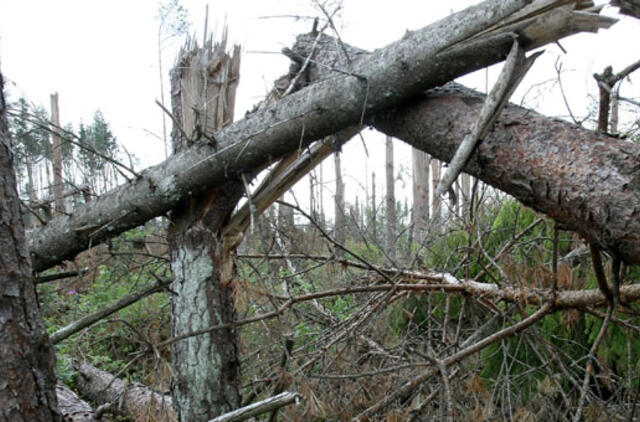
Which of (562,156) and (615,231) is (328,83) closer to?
(562,156)

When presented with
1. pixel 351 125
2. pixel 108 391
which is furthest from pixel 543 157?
pixel 108 391

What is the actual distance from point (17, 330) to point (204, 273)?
3.63 ft

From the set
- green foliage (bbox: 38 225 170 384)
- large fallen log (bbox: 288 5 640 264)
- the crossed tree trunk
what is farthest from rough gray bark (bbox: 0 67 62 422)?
green foliage (bbox: 38 225 170 384)

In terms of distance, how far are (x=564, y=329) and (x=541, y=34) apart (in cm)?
218

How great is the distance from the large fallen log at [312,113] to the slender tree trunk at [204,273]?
6.3 inches

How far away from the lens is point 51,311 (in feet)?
20.7

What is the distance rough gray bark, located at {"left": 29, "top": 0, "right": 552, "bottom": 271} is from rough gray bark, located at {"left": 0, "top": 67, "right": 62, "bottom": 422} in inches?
35.3

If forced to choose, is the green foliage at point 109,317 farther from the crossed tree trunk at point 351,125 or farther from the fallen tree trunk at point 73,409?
the crossed tree trunk at point 351,125

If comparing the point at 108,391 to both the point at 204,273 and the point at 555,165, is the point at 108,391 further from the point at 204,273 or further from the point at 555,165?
the point at 555,165

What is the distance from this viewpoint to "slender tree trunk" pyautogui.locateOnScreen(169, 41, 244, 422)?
210cm

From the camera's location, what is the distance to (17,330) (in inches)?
41.4

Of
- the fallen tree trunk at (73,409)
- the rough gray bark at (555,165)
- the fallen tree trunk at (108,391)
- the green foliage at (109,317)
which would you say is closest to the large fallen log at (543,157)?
the rough gray bark at (555,165)

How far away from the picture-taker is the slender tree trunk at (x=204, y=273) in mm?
2098

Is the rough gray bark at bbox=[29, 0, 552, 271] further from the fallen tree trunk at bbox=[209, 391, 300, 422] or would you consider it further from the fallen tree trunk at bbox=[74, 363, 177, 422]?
the fallen tree trunk at bbox=[74, 363, 177, 422]
